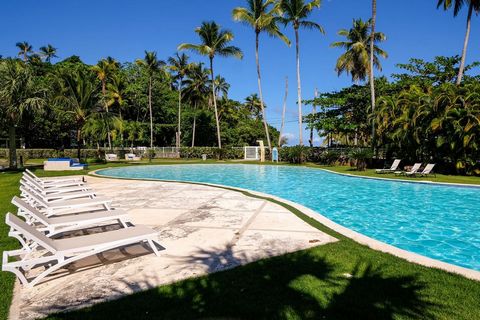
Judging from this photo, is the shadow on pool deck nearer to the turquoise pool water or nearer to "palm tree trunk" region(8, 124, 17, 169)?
the turquoise pool water

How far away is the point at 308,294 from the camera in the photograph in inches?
141

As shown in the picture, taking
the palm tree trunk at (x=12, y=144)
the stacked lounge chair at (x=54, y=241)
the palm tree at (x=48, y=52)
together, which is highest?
the palm tree at (x=48, y=52)

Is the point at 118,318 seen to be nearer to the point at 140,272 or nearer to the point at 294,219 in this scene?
the point at 140,272

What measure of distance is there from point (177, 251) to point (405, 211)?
792 centimetres

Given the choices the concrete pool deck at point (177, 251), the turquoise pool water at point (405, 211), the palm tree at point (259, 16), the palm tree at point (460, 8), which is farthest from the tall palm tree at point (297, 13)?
the concrete pool deck at point (177, 251)

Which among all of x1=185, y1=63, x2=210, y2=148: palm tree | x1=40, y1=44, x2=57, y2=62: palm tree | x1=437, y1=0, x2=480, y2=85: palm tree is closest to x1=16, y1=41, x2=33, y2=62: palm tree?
x1=40, y1=44, x2=57, y2=62: palm tree

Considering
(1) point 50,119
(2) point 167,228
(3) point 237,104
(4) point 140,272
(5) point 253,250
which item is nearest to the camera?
(4) point 140,272

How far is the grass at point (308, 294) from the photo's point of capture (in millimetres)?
3186

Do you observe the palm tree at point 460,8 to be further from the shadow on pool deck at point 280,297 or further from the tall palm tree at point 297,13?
the shadow on pool deck at point 280,297

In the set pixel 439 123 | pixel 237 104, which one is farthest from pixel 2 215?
pixel 237 104

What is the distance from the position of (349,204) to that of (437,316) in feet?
27.7

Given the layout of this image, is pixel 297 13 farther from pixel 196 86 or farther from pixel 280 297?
pixel 280 297

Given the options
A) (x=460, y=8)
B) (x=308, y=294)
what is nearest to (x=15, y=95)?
(x=308, y=294)

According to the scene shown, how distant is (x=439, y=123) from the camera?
702 inches
